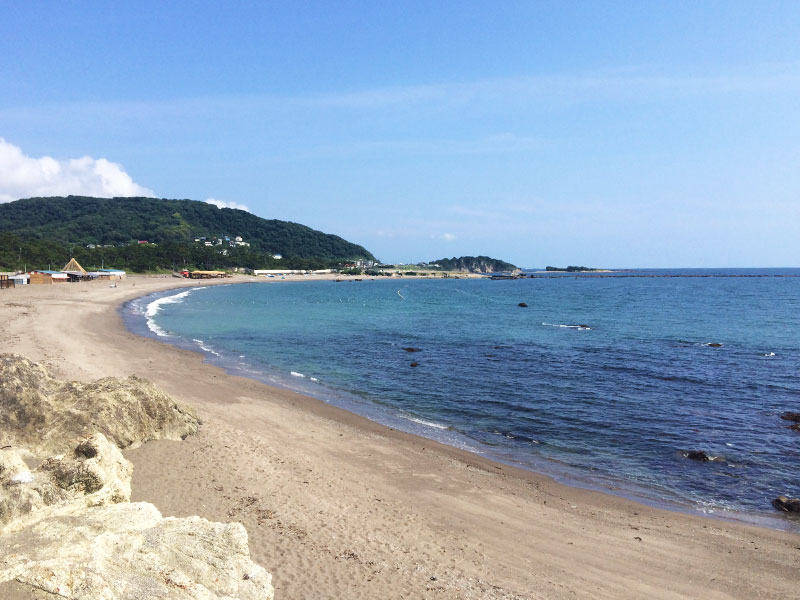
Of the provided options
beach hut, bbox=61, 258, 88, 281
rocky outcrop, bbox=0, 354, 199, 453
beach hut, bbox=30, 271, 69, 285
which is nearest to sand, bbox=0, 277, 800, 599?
rocky outcrop, bbox=0, 354, 199, 453

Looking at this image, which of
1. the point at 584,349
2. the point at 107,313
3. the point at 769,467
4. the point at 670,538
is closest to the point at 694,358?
the point at 584,349

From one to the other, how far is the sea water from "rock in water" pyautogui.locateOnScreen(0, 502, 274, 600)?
41.0 ft

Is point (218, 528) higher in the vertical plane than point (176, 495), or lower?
higher

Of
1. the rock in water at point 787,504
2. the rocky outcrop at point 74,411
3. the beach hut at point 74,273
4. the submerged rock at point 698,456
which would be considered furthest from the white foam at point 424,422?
the beach hut at point 74,273

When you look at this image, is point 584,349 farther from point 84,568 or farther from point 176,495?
point 84,568

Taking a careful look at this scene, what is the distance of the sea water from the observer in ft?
55.9

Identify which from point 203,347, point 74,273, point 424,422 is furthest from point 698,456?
point 74,273

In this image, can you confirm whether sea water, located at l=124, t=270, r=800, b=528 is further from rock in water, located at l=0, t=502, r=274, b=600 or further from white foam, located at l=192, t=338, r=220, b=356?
rock in water, located at l=0, t=502, r=274, b=600

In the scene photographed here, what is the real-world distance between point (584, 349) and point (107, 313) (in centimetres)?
4859

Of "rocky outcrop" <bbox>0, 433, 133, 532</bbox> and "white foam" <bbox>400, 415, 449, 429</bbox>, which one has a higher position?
"rocky outcrop" <bbox>0, 433, 133, 532</bbox>

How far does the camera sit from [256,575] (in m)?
6.27

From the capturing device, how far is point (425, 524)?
11.9 metres

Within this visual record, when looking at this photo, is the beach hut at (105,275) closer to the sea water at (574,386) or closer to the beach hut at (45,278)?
the beach hut at (45,278)

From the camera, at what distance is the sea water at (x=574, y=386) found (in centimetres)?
1705
